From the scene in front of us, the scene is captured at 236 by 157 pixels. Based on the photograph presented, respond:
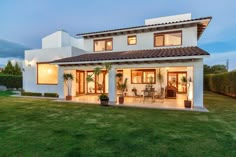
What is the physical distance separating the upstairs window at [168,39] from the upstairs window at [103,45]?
4469 mm

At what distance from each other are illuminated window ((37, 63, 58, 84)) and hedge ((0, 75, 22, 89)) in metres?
8.83

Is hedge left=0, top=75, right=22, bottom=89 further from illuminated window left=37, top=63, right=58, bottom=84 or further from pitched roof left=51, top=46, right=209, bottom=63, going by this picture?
pitched roof left=51, top=46, right=209, bottom=63

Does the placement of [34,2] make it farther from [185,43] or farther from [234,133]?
[234,133]

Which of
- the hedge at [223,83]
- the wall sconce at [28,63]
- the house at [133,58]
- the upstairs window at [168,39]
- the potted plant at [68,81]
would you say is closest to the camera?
the house at [133,58]

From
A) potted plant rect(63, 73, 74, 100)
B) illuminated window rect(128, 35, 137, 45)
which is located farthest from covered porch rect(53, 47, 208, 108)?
illuminated window rect(128, 35, 137, 45)

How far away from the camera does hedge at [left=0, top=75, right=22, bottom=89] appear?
21719 millimetres

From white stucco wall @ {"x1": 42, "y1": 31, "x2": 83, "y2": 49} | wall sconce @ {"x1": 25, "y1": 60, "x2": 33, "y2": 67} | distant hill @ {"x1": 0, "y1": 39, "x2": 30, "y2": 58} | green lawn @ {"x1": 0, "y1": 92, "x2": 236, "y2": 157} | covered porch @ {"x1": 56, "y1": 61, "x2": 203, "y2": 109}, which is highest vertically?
distant hill @ {"x1": 0, "y1": 39, "x2": 30, "y2": 58}

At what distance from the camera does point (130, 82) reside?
15680mm

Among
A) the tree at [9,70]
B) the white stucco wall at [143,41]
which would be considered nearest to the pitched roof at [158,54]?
the white stucco wall at [143,41]

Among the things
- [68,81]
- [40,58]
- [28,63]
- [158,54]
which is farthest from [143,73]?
[28,63]

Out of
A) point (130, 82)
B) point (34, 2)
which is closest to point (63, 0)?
point (34, 2)

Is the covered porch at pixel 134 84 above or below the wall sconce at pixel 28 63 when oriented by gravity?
below

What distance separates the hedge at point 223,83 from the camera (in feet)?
49.9

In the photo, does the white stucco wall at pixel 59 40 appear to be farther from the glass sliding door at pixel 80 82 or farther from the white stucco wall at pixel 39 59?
the glass sliding door at pixel 80 82
